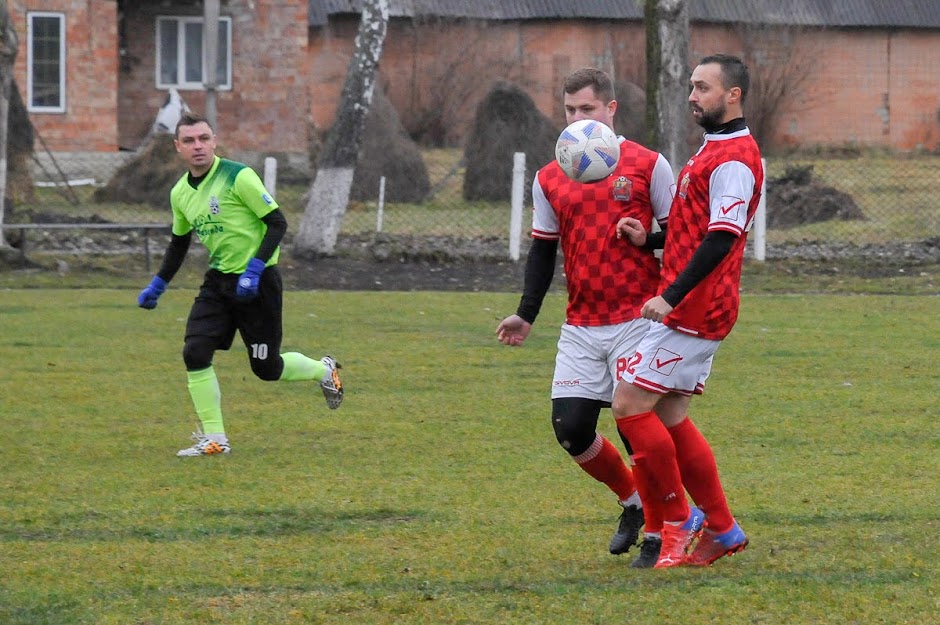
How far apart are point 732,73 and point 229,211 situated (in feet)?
11.9

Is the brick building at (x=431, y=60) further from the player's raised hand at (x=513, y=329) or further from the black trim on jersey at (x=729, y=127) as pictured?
the black trim on jersey at (x=729, y=127)

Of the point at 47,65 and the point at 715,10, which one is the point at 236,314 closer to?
the point at 47,65

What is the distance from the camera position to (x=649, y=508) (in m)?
5.53

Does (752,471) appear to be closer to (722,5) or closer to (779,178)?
(779,178)

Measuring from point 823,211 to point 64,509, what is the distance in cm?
1843

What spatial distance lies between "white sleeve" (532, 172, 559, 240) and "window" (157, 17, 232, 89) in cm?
2679

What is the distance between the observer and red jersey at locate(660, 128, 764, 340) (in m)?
5.05

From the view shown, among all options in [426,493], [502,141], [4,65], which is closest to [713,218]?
[426,493]

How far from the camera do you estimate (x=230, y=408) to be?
9.42m

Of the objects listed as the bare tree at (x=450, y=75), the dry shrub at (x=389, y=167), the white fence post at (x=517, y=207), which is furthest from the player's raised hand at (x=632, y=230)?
the bare tree at (x=450, y=75)

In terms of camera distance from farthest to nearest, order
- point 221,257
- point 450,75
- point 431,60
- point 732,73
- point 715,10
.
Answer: point 715,10 → point 431,60 → point 450,75 → point 221,257 → point 732,73

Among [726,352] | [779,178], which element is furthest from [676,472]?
[779,178]

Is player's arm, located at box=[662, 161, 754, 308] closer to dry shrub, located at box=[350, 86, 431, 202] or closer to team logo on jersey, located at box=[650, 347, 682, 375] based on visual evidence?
team logo on jersey, located at box=[650, 347, 682, 375]

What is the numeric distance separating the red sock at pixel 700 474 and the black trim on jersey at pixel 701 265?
67cm
